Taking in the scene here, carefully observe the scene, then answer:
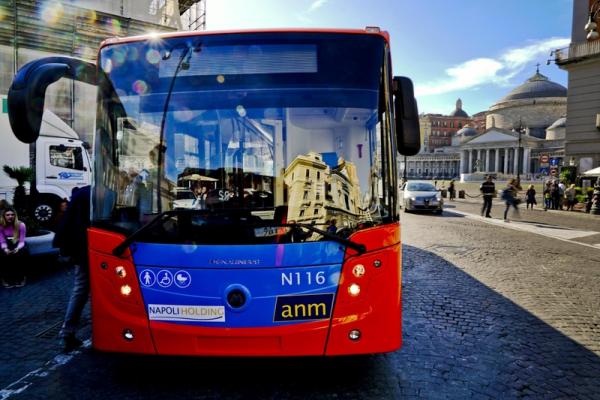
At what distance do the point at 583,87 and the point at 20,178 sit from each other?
107ft

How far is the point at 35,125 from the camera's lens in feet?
9.86

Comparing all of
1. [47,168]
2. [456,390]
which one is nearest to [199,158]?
[456,390]

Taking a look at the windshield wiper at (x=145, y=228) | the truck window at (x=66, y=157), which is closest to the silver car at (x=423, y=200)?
Result: the truck window at (x=66, y=157)

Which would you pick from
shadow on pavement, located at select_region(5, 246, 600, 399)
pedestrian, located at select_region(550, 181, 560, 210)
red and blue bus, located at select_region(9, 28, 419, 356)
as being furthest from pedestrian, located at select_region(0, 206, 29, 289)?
pedestrian, located at select_region(550, 181, 560, 210)

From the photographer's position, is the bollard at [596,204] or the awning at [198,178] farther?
the bollard at [596,204]

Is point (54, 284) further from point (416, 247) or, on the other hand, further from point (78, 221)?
point (416, 247)

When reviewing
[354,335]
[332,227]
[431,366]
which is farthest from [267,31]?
[431,366]

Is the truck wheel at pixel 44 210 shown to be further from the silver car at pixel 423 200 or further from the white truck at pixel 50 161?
the silver car at pixel 423 200

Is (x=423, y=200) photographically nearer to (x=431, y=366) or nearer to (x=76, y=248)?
(x=431, y=366)

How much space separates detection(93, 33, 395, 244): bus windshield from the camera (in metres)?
2.98

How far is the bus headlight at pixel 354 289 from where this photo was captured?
9.77ft

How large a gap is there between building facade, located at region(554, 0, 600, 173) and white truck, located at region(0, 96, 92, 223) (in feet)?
93.0

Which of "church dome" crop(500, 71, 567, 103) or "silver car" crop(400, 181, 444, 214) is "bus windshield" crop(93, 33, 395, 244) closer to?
"silver car" crop(400, 181, 444, 214)

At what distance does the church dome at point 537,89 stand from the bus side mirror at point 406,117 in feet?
355
